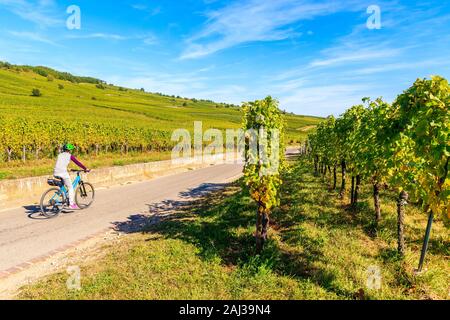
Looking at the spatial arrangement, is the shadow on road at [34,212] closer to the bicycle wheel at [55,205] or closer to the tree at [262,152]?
the bicycle wheel at [55,205]

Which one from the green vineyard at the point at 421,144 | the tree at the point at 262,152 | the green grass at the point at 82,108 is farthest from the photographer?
the green grass at the point at 82,108

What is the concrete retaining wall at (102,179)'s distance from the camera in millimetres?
13203

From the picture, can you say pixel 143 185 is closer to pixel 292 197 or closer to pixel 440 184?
pixel 292 197

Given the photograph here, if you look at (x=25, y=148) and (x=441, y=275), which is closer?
(x=441, y=275)

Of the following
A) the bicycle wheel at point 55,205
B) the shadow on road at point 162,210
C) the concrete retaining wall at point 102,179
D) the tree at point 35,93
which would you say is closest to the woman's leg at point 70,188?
the bicycle wheel at point 55,205

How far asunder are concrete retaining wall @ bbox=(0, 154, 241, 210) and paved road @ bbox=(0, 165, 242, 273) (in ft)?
4.17

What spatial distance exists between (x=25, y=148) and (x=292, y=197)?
2171 cm

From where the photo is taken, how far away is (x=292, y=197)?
13.7m

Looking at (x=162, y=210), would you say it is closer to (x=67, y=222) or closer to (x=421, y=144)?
(x=67, y=222)

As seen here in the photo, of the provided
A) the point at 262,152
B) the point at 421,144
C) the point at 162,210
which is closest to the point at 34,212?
the point at 162,210

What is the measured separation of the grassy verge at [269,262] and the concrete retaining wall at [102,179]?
6.19 metres

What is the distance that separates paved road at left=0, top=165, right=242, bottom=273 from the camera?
8.59 meters

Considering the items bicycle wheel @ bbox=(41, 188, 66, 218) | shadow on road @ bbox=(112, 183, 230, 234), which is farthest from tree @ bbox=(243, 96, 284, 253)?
bicycle wheel @ bbox=(41, 188, 66, 218)
